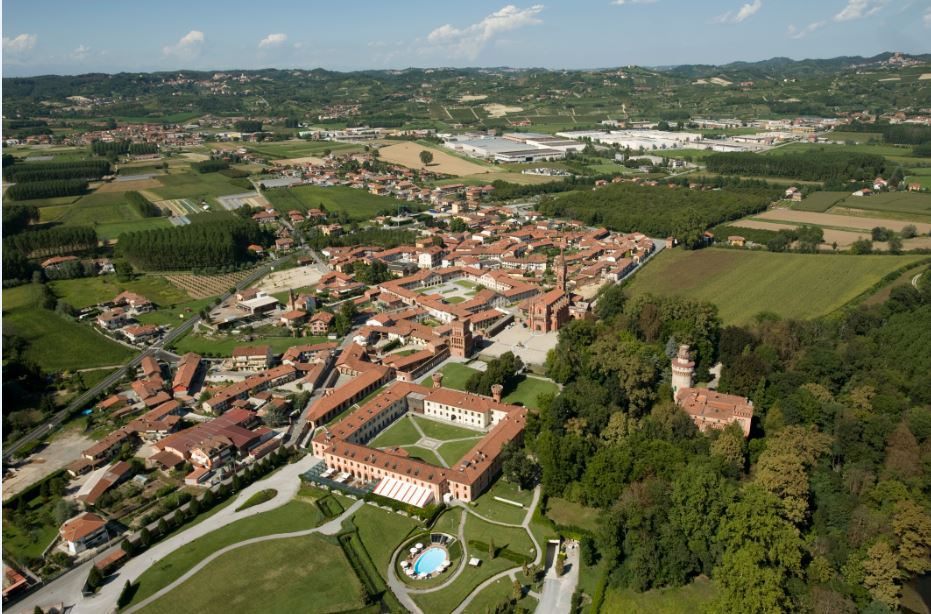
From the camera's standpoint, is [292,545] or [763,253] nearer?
[292,545]

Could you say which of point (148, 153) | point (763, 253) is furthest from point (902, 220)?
point (148, 153)

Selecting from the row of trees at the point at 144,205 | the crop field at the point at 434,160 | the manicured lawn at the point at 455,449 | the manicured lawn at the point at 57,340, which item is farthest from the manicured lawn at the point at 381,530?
the crop field at the point at 434,160

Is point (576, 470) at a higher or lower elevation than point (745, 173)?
lower

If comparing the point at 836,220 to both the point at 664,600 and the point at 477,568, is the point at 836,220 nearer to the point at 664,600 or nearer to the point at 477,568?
the point at 664,600

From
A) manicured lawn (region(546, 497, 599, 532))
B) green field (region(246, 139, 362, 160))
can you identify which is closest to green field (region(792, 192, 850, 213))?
manicured lawn (region(546, 497, 599, 532))

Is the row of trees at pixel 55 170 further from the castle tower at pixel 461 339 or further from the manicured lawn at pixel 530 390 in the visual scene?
the manicured lawn at pixel 530 390

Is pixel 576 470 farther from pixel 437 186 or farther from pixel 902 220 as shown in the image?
pixel 437 186

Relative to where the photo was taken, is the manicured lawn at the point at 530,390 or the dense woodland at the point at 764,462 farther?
the manicured lawn at the point at 530,390
